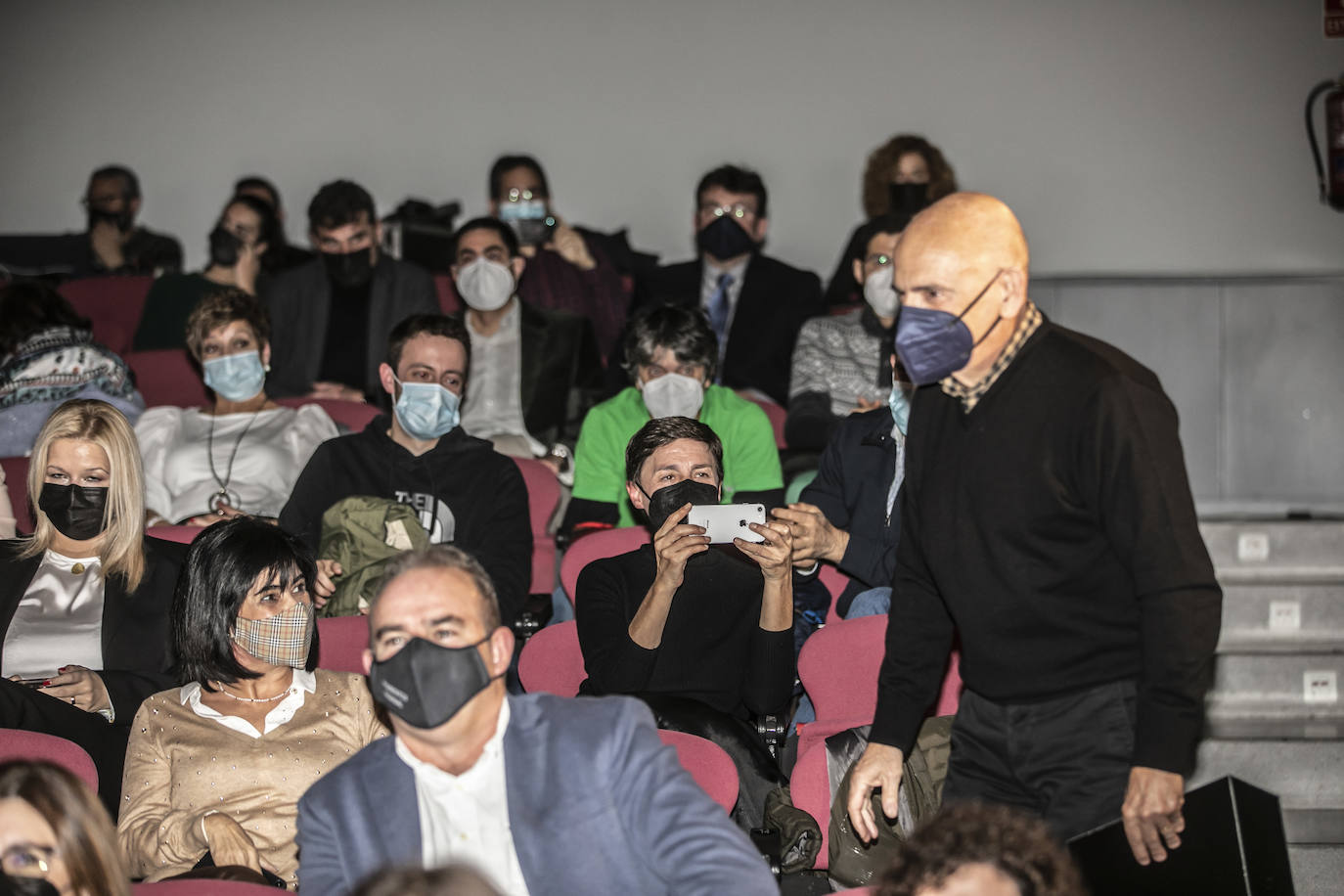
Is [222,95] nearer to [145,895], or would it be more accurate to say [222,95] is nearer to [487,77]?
[487,77]

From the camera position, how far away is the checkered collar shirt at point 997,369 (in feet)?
6.90

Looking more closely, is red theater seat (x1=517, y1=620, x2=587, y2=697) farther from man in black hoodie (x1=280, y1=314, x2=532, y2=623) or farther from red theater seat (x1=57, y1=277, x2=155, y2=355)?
red theater seat (x1=57, y1=277, x2=155, y2=355)

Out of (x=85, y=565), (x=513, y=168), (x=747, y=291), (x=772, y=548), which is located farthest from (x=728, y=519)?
(x=513, y=168)

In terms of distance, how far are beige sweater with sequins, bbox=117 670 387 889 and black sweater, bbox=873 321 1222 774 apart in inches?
46.3

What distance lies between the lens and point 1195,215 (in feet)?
19.8

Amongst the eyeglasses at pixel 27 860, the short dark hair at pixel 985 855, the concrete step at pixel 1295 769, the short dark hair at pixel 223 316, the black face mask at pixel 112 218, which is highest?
the black face mask at pixel 112 218

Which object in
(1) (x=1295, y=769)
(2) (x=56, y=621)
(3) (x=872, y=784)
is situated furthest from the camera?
(1) (x=1295, y=769)

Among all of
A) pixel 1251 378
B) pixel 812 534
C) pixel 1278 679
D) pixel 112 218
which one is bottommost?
pixel 1278 679

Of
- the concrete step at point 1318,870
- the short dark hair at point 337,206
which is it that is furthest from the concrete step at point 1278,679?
the short dark hair at point 337,206

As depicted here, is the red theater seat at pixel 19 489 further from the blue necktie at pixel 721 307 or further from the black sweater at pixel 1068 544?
the black sweater at pixel 1068 544

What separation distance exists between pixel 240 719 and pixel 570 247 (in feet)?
10.7

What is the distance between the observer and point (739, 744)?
9.08 ft

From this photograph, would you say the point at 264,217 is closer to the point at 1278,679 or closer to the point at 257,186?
the point at 257,186

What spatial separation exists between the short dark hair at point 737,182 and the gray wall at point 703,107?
1.16m
